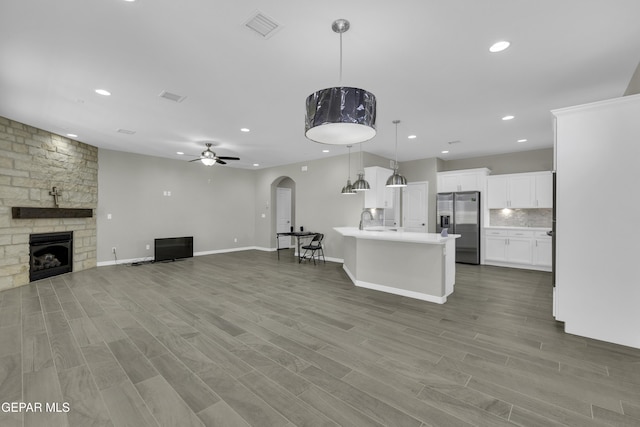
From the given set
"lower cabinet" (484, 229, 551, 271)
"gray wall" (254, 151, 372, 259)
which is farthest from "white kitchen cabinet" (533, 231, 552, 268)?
"gray wall" (254, 151, 372, 259)

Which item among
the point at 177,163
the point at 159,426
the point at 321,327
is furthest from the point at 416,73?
the point at 177,163

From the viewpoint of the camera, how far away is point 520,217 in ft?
23.2

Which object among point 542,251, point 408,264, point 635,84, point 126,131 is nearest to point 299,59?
point 408,264

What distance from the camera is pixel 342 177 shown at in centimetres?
745

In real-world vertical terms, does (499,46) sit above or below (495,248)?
above

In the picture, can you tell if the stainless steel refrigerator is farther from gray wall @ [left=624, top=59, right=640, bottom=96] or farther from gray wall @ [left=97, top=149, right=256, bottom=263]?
gray wall @ [left=97, top=149, right=256, bottom=263]

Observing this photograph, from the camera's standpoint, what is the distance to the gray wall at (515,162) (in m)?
6.70

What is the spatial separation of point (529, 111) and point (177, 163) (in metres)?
8.54

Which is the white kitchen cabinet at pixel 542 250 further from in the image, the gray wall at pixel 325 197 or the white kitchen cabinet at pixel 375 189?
the gray wall at pixel 325 197

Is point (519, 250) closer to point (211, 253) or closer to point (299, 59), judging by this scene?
point (299, 59)

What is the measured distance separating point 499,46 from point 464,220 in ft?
17.4

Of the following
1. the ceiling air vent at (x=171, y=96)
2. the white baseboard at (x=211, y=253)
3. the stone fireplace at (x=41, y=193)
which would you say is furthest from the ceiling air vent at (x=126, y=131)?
the white baseboard at (x=211, y=253)

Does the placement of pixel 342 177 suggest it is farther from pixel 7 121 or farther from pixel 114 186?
pixel 7 121

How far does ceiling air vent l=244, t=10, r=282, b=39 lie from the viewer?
2.28 metres
